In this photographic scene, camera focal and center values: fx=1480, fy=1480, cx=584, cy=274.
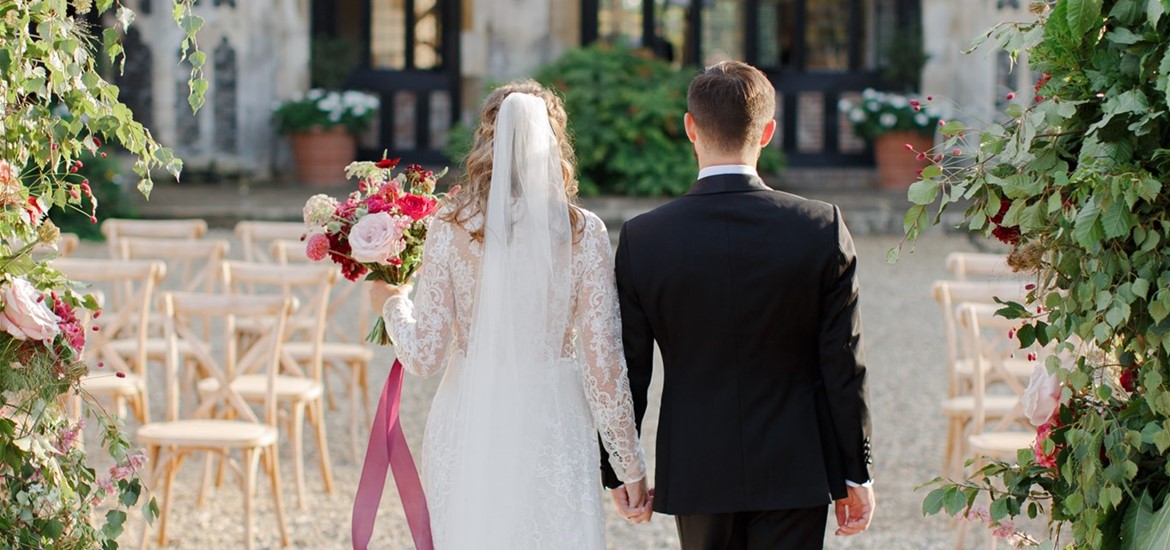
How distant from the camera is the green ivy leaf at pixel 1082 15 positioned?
2.38 m

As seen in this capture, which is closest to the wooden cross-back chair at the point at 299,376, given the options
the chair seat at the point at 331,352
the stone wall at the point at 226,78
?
the chair seat at the point at 331,352

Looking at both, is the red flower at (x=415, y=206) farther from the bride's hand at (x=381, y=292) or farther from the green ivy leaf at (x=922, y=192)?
the green ivy leaf at (x=922, y=192)

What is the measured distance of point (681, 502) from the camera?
3.08 meters

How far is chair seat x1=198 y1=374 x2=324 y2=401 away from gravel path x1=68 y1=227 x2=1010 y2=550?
43cm

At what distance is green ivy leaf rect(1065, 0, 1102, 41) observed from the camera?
2.38 metres

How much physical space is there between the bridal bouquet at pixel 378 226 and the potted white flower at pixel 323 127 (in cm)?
1112

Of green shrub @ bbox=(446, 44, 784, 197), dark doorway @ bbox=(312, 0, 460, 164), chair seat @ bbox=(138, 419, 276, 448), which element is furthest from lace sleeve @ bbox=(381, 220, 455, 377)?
dark doorway @ bbox=(312, 0, 460, 164)

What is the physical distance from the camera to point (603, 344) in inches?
124

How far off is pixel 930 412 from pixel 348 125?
341 inches

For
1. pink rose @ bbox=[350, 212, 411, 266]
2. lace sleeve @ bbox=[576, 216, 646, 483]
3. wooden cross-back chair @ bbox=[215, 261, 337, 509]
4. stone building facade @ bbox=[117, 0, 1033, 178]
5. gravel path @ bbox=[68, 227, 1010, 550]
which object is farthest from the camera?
stone building facade @ bbox=[117, 0, 1033, 178]

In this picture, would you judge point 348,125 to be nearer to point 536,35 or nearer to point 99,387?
point 536,35

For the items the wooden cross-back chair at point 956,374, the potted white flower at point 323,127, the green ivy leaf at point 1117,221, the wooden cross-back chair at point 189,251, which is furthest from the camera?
the potted white flower at point 323,127

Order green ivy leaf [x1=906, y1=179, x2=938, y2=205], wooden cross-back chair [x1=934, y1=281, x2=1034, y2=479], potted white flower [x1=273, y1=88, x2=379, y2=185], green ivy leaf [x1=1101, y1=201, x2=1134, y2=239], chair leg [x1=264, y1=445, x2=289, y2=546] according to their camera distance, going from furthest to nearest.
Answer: potted white flower [x1=273, y1=88, x2=379, y2=185] < wooden cross-back chair [x1=934, y1=281, x2=1034, y2=479] < chair leg [x1=264, y1=445, x2=289, y2=546] < green ivy leaf [x1=906, y1=179, x2=938, y2=205] < green ivy leaf [x1=1101, y1=201, x2=1134, y2=239]

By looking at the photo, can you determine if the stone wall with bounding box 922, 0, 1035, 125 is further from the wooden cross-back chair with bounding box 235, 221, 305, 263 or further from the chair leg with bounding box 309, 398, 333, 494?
the chair leg with bounding box 309, 398, 333, 494
